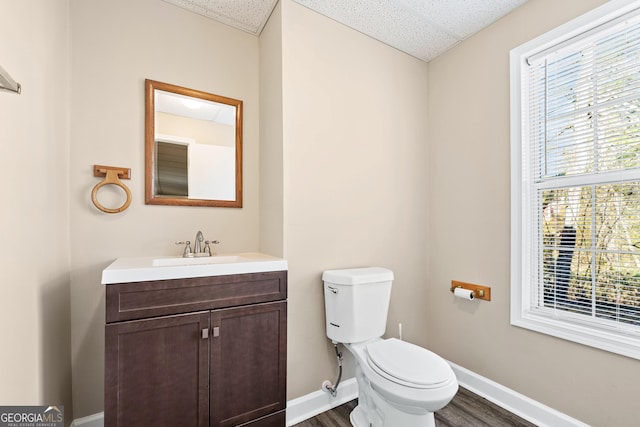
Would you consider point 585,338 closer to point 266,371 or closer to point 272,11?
point 266,371

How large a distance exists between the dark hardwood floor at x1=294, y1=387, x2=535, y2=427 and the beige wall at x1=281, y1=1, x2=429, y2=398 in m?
0.19

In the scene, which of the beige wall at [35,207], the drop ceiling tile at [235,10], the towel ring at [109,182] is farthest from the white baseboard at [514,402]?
the drop ceiling tile at [235,10]

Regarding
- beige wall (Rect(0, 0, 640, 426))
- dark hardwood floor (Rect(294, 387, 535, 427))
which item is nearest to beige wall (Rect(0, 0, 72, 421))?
beige wall (Rect(0, 0, 640, 426))

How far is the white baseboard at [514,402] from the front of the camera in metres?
1.59

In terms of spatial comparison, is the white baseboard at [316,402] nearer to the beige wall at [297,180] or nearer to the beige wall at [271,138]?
the beige wall at [297,180]

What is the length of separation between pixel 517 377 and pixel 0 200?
2631mm

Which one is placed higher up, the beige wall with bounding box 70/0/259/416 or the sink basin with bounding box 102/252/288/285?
the beige wall with bounding box 70/0/259/416

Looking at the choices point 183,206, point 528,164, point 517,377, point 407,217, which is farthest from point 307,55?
point 517,377

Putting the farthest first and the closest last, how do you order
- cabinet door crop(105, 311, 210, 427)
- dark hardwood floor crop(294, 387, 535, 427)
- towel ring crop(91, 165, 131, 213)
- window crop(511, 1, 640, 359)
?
dark hardwood floor crop(294, 387, 535, 427) < towel ring crop(91, 165, 131, 213) < window crop(511, 1, 640, 359) < cabinet door crop(105, 311, 210, 427)

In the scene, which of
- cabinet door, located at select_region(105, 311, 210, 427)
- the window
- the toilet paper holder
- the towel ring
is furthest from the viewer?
the toilet paper holder

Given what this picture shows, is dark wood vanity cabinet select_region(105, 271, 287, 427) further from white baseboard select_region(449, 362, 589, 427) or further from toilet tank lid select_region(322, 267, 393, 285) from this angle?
white baseboard select_region(449, 362, 589, 427)

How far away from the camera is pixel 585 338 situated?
1.50 meters

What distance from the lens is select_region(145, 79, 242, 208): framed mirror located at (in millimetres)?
1729

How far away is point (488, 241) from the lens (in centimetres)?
198
